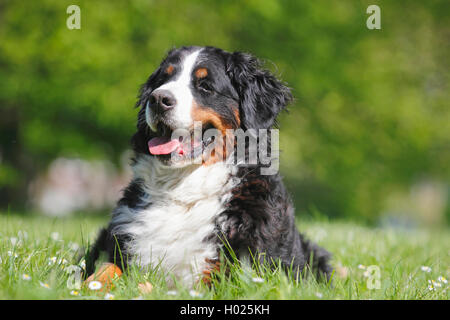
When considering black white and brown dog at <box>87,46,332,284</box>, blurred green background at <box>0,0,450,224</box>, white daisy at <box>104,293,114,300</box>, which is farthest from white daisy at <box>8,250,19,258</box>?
blurred green background at <box>0,0,450,224</box>

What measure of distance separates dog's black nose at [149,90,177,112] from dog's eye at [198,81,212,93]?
0.28 m

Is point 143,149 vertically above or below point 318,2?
below

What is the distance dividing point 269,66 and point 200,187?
6018 mm

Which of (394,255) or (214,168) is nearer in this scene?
(214,168)

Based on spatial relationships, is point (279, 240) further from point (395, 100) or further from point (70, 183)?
point (70, 183)

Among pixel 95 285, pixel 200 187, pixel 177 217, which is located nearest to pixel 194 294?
pixel 95 285

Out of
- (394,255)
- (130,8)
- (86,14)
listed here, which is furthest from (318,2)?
(394,255)

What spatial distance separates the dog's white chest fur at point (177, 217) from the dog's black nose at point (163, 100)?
43 centimetres

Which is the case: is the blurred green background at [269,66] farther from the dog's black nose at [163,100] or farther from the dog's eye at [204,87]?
the dog's black nose at [163,100]

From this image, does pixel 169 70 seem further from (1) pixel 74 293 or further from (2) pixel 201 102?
(1) pixel 74 293

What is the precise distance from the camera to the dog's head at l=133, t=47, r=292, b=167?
338cm

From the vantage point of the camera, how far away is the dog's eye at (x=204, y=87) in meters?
3.54

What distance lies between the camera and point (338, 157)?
11664 millimetres
